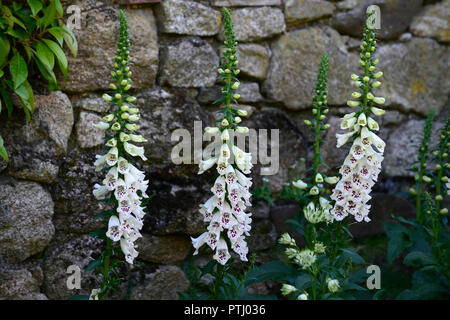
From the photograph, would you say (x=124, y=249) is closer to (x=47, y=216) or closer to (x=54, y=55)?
(x=47, y=216)

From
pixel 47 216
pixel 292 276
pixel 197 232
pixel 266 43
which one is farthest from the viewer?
pixel 266 43

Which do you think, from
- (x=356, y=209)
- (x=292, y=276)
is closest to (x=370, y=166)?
(x=356, y=209)

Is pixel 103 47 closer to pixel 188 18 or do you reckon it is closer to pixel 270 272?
pixel 188 18

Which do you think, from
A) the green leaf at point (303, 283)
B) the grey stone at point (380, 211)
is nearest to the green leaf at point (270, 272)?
the green leaf at point (303, 283)

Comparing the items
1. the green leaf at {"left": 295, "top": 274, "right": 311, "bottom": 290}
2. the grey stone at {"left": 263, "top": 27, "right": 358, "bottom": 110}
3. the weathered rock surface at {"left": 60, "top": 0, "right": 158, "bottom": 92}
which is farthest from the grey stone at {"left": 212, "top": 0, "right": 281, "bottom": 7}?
the green leaf at {"left": 295, "top": 274, "right": 311, "bottom": 290}

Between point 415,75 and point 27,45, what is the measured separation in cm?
284

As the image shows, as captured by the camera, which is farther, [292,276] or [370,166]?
[292,276]

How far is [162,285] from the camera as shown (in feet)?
10.7

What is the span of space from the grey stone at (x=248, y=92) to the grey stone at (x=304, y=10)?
1.71ft

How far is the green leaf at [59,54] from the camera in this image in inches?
109
